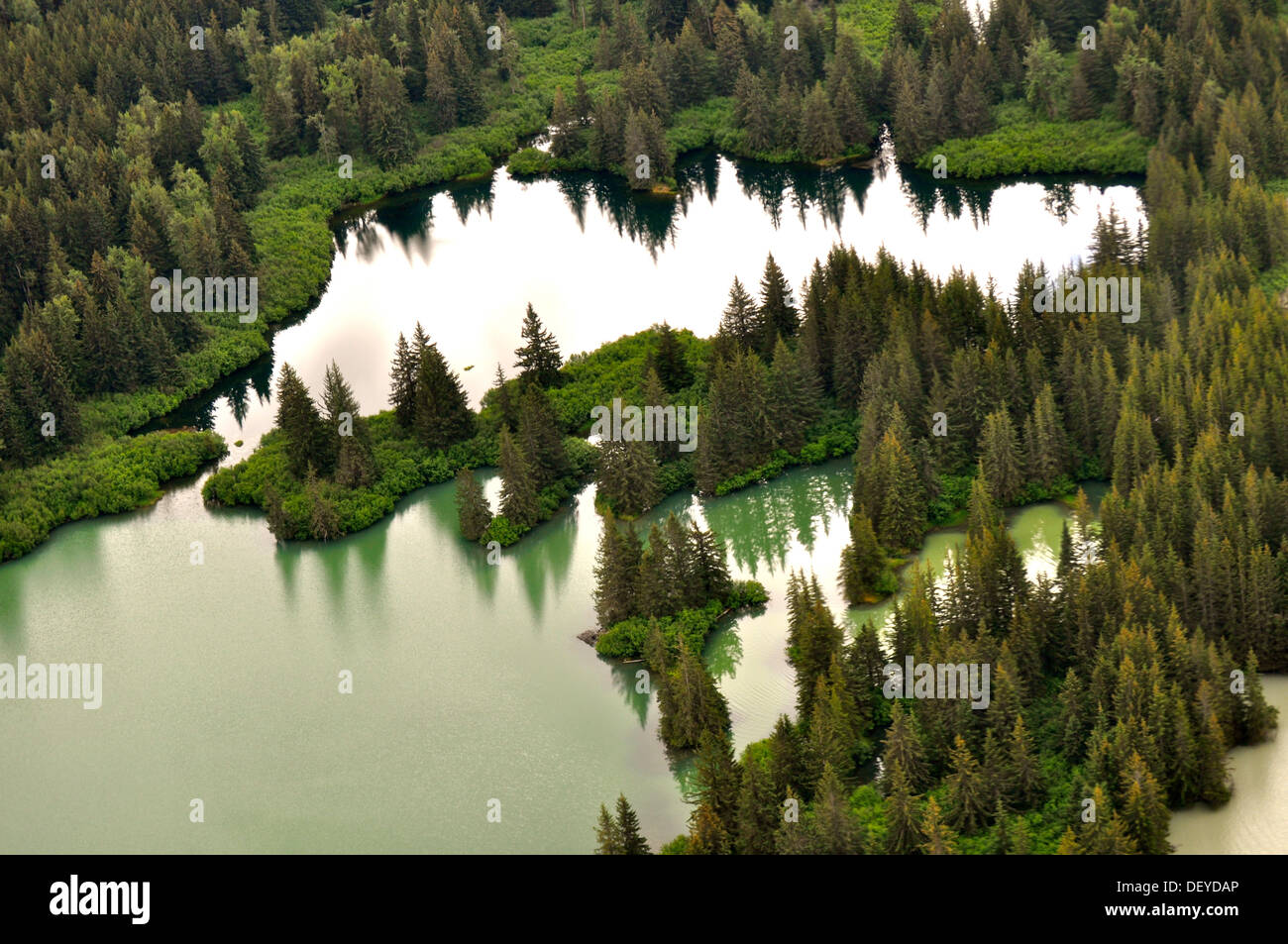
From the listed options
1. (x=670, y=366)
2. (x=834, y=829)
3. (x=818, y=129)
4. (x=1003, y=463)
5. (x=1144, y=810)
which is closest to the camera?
(x=834, y=829)

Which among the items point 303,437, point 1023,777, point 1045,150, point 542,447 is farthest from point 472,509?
point 1045,150

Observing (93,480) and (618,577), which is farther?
(93,480)

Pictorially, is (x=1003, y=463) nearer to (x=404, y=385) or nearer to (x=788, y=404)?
(x=788, y=404)

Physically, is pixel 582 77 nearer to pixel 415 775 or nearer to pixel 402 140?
pixel 402 140

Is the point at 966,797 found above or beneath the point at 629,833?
above

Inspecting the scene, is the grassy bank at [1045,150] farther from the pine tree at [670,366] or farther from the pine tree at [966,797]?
the pine tree at [966,797]

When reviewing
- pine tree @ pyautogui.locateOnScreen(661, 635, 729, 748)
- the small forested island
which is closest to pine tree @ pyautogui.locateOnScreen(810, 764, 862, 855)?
the small forested island
